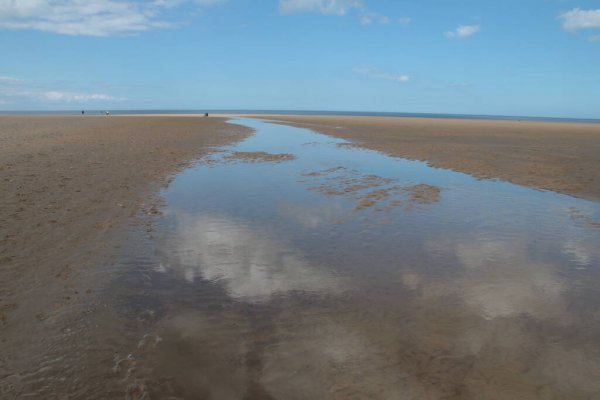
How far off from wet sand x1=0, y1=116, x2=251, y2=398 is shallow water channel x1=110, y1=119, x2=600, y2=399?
94cm

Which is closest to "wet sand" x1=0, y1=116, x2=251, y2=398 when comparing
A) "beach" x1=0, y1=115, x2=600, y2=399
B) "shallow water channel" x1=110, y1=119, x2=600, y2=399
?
"beach" x1=0, y1=115, x2=600, y2=399

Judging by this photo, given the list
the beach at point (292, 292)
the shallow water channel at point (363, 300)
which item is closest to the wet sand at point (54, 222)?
the beach at point (292, 292)

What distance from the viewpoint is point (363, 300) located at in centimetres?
603

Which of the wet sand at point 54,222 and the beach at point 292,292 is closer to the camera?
the beach at point 292,292

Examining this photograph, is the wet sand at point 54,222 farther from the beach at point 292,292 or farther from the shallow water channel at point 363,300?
the shallow water channel at point 363,300

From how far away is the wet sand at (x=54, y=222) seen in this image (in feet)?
17.2

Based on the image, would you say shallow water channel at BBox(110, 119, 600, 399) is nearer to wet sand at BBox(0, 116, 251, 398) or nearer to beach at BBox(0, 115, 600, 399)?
beach at BBox(0, 115, 600, 399)

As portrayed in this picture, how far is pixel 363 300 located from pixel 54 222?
25.6ft

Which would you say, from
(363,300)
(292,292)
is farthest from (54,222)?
(363,300)

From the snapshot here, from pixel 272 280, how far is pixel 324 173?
11329 mm

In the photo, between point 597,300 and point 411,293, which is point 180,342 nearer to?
point 411,293

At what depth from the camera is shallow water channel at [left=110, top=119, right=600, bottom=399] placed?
13.9 feet

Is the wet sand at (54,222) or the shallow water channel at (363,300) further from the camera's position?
the wet sand at (54,222)

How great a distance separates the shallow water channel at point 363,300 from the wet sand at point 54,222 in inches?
36.8
